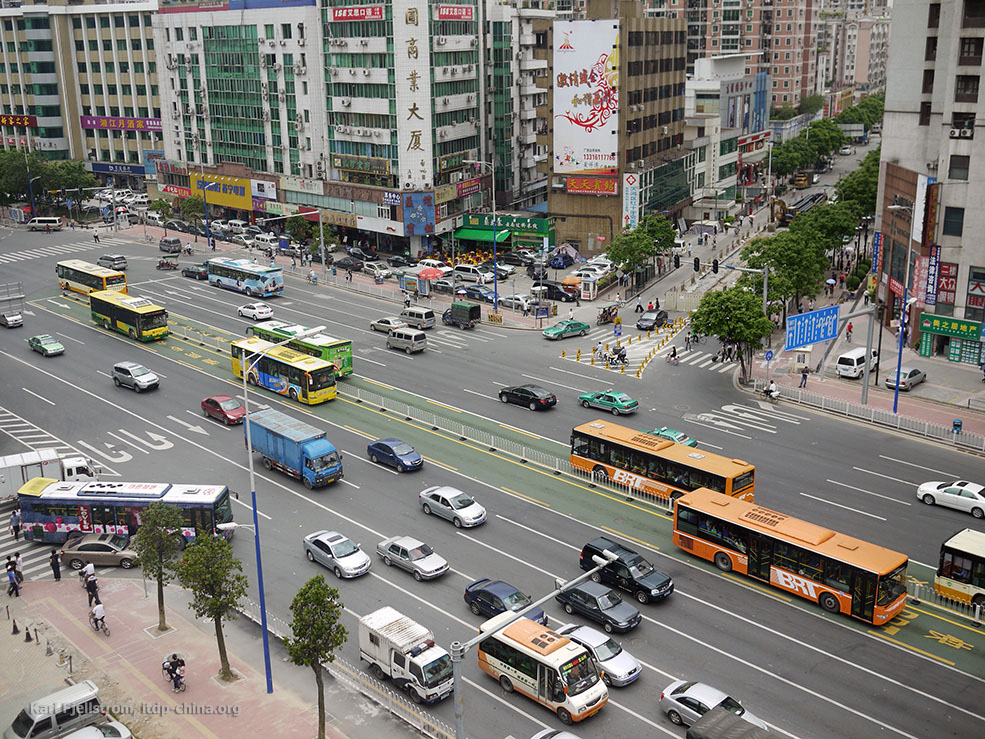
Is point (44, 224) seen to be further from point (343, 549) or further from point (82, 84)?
point (343, 549)

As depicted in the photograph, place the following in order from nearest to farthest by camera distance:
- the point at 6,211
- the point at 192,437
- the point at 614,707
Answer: the point at 614,707 < the point at 192,437 < the point at 6,211

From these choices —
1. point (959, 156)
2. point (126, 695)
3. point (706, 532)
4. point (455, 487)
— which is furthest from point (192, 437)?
point (959, 156)

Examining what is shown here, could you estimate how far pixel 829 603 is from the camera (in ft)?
132

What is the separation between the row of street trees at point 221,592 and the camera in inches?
1277

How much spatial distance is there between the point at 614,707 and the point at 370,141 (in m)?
88.1

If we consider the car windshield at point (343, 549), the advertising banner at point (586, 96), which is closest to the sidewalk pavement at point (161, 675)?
the car windshield at point (343, 549)

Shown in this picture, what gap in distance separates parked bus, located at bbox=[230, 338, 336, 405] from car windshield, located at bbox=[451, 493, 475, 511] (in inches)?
791

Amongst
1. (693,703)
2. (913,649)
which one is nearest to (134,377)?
(693,703)

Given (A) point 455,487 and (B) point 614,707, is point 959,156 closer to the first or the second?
(A) point 455,487

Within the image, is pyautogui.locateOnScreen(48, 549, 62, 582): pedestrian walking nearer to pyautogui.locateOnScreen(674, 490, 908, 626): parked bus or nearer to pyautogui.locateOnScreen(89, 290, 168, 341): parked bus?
pyautogui.locateOnScreen(674, 490, 908, 626): parked bus

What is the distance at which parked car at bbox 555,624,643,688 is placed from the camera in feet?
117

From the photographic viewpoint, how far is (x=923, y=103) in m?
83.4

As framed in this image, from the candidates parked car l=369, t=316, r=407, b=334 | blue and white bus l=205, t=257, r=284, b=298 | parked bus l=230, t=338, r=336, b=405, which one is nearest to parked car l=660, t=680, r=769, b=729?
parked bus l=230, t=338, r=336, b=405

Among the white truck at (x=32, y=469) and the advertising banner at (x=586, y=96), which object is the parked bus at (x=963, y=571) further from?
the advertising banner at (x=586, y=96)
